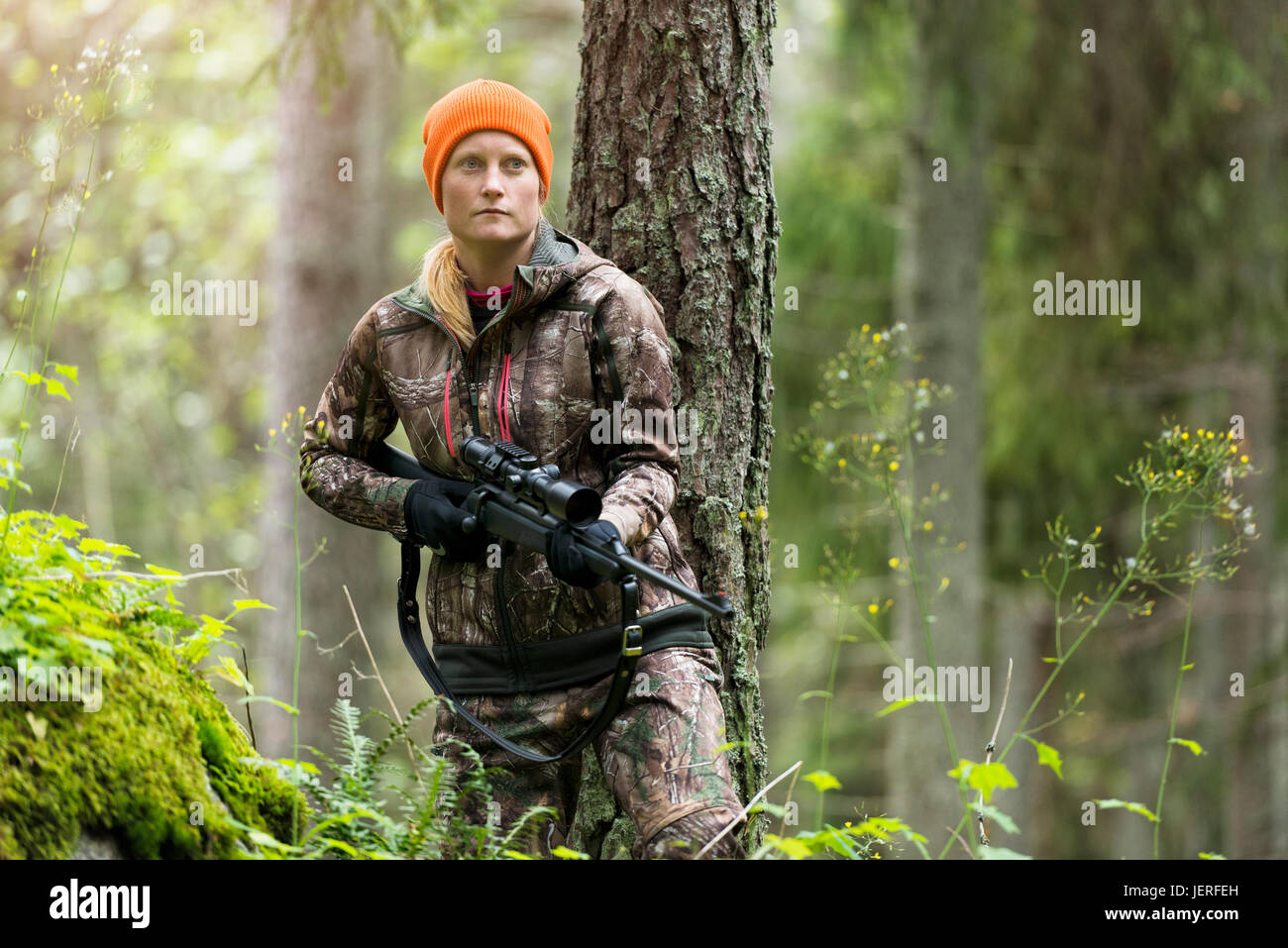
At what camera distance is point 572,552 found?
3.09m

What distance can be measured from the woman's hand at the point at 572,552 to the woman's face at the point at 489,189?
3.36 ft

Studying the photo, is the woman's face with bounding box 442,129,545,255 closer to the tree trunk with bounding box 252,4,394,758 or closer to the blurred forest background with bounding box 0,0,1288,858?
the blurred forest background with bounding box 0,0,1288,858

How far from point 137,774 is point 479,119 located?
6.86 feet

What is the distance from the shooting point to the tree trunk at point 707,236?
4.37 m

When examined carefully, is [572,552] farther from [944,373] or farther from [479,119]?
[944,373]

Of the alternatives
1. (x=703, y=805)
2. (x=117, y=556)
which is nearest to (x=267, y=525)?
(x=117, y=556)

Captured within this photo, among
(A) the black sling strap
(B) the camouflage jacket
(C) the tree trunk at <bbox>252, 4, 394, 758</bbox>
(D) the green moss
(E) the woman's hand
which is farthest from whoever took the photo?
(C) the tree trunk at <bbox>252, 4, 394, 758</bbox>

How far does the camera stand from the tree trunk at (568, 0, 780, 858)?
4371 mm

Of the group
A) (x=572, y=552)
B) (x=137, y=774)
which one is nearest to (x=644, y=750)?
(x=572, y=552)

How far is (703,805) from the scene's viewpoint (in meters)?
3.23

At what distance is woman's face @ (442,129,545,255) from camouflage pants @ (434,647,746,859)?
1.37m

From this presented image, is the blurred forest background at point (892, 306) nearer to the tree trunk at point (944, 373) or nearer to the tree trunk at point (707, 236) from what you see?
the tree trunk at point (944, 373)

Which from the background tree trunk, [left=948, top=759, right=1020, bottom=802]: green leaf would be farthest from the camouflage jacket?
the background tree trunk
